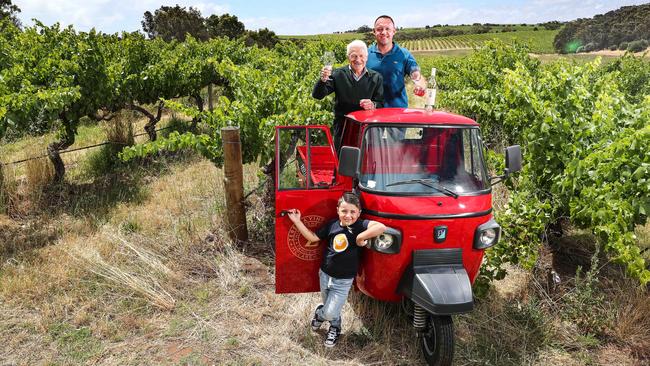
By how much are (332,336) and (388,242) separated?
1.10 meters

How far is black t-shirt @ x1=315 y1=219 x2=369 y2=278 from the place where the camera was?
11.8ft

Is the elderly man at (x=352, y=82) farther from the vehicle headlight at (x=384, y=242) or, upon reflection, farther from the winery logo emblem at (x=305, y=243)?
the vehicle headlight at (x=384, y=242)

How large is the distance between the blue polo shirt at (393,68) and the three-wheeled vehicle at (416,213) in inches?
51.1

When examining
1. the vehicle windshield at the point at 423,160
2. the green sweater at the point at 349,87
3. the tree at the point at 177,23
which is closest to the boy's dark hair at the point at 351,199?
the vehicle windshield at the point at 423,160

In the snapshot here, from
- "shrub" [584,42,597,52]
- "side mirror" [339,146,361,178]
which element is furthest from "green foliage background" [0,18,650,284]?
"shrub" [584,42,597,52]

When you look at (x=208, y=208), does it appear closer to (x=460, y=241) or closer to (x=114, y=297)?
(x=114, y=297)

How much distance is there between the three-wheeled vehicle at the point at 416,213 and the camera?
3.31m

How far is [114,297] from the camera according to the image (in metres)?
4.62

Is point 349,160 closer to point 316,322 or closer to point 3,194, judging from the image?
point 316,322

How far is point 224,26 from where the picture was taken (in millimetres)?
57719

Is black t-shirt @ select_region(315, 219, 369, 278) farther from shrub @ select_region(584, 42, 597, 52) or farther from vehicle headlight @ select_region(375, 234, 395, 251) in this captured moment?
shrub @ select_region(584, 42, 597, 52)

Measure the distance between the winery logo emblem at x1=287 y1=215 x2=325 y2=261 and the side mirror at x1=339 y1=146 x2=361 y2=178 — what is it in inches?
24.6

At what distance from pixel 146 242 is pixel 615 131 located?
5330 millimetres

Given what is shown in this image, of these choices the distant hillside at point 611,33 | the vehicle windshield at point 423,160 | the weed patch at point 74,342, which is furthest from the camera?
the distant hillside at point 611,33
